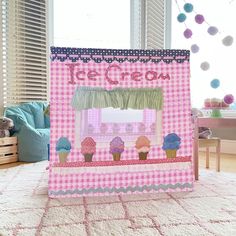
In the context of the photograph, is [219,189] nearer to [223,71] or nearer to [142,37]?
[223,71]

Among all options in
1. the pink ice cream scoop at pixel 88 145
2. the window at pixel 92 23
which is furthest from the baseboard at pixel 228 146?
the pink ice cream scoop at pixel 88 145

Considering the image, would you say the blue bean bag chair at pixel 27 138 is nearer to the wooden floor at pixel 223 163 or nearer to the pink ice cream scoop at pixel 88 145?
the wooden floor at pixel 223 163

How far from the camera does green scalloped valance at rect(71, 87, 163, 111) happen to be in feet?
6.30

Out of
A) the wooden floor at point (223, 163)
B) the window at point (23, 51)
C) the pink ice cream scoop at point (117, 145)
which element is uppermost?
the window at point (23, 51)

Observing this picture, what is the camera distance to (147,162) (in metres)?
2.01

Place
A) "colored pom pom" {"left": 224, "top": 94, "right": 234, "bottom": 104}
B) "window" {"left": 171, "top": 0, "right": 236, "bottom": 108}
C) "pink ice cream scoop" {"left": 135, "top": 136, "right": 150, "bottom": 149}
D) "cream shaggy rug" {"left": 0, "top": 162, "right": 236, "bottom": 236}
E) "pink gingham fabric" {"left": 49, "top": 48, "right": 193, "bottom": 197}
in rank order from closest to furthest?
"cream shaggy rug" {"left": 0, "top": 162, "right": 236, "bottom": 236}
"pink gingham fabric" {"left": 49, "top": 48, "right": 193, "bottom": 197}
"pink ice cream scoop" {"left": 135, "top": 136, "right": 150, "bottom": 149}
"colored pom pom" {"left": 224, "top": 94, "right": 234, "bottom": 104}
"window" {"left": 171, "top": 0, "right": 236, "bottom": 108}

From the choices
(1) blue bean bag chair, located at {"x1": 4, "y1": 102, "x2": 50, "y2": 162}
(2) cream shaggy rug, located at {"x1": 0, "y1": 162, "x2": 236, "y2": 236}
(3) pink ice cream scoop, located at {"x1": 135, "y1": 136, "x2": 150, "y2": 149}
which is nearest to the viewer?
(2) cream shaggy rug, located at {"x1": 0, "y1": 162, "x2": 236, "y2": 236}

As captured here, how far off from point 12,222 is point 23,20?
3071 mm

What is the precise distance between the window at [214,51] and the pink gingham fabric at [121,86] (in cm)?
194

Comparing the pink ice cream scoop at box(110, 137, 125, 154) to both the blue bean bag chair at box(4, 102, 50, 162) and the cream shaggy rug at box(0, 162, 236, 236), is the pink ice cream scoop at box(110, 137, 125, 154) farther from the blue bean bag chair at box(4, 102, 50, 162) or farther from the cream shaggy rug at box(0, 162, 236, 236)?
the blue bean bag chair at box(4, 102, 50, 162)

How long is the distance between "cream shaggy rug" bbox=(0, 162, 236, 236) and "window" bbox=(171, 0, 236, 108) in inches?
78.1

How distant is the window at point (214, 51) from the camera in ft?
12.7

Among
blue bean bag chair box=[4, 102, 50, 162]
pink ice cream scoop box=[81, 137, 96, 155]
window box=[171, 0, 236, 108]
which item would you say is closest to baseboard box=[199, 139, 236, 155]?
window box=[171, 0, 236, 108]

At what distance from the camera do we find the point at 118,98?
77.8 inches
